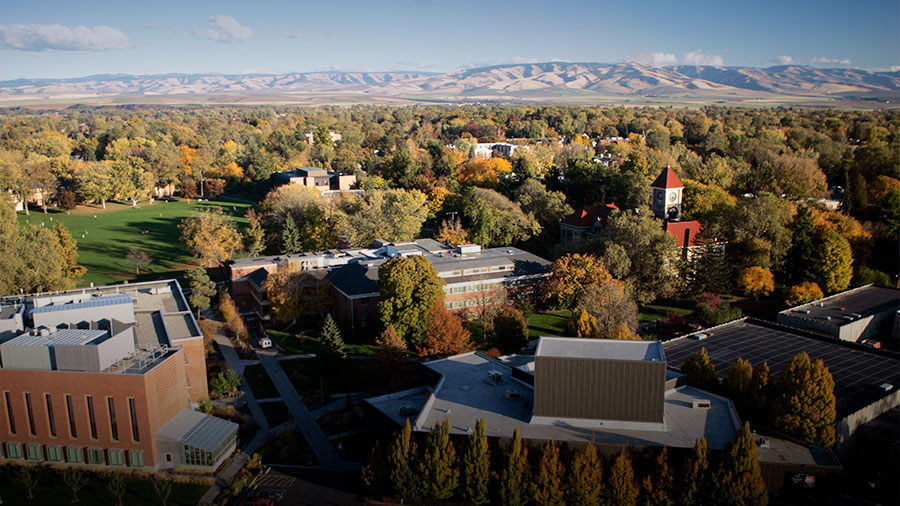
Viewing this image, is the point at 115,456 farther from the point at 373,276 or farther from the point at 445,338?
the point at 373,276

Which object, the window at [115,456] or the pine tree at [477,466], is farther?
the window at [115,456]

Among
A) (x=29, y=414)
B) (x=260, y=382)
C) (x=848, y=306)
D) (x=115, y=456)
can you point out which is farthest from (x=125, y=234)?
Result: (x=848, y=306)

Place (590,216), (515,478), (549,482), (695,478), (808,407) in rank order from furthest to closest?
(590,216) → (808,407) → (515,478) → (549,482) → (695,478)

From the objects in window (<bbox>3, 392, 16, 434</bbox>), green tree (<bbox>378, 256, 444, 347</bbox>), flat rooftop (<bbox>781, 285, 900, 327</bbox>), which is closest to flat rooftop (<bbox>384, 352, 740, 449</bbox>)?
green tree (<bbox>378, 256, 444, 347</bbox>)

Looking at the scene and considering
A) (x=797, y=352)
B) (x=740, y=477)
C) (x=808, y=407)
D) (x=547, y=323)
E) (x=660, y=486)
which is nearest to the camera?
(x=740, y=477)

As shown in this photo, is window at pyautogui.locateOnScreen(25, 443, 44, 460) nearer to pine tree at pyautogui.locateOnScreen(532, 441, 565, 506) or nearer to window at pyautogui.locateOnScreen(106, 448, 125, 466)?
window at pyautogui.locateOnScreen(106, 448, 125, 466)

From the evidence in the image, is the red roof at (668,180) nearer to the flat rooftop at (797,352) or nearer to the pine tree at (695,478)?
the flat rooftop at (797,352)

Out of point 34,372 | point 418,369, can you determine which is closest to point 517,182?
point 418,369

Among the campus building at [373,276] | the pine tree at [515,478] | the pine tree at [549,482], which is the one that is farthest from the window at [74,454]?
the campus building at [373,276]
